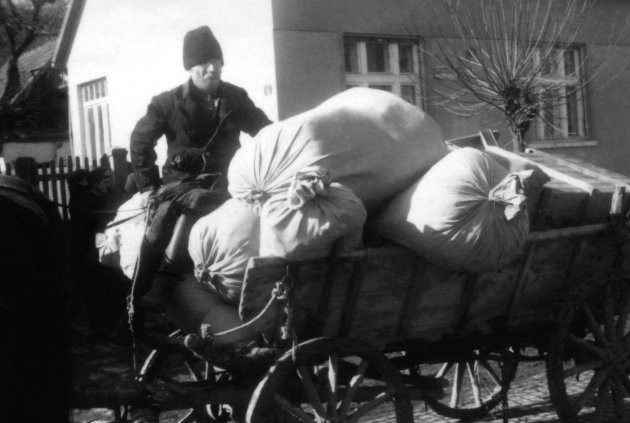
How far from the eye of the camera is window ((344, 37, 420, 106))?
453 inches

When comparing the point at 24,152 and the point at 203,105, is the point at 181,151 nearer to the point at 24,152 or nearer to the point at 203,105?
the point at 203,105

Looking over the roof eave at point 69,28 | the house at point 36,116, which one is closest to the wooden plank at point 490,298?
the roof eave at point 69,28

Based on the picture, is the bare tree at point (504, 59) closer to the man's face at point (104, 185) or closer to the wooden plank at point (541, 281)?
the man's face at point (104, 185)

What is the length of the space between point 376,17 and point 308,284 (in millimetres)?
8106

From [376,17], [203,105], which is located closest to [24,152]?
[376,17]

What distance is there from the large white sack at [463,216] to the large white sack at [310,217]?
30cm

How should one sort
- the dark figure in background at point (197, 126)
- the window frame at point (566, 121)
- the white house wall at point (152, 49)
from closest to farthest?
the dark figure in background at point (197, 126) → the white house wall at point (152, 49) → the window frame at point (566, 121)

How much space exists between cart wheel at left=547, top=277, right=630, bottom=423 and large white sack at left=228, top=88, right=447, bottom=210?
116 cm

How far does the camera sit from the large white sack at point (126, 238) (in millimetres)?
4469

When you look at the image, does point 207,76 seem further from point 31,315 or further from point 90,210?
point 31,315

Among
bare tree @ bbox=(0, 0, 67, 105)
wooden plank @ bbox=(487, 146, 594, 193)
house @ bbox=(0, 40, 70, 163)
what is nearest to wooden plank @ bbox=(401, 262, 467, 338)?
wooden plank @ bbox=(487, 146, 594, 193)

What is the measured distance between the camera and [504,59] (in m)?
9.89

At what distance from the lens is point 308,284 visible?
3951 millimetres

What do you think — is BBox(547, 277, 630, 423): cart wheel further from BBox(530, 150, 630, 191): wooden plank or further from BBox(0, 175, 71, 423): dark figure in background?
BBox(0, 175, 71, 423): dark figure in background
